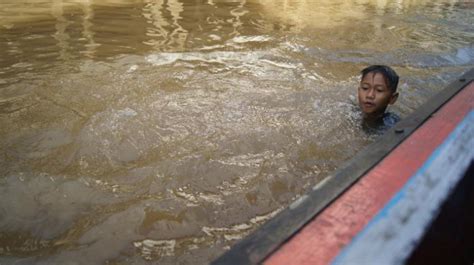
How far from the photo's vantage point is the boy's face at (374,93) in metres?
3.46

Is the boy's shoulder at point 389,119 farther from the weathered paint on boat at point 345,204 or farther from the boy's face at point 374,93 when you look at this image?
the weathered paint on boat at point 345,204

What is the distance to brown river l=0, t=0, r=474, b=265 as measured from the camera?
2.08 meters

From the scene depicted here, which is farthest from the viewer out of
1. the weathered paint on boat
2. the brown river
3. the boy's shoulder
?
the boy's shoulder

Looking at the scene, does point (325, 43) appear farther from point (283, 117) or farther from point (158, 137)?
point (158, 137)

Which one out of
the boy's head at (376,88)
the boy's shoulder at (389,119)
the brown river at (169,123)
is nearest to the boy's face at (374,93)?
the boy's head at (376,88)

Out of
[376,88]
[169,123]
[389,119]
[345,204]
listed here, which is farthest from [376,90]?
[345,204]

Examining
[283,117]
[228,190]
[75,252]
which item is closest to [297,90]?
[283,117]

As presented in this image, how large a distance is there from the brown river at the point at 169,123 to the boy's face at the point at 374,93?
28 centimetres

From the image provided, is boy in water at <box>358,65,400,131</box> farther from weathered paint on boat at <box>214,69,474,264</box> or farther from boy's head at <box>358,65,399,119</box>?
weathered paint on boat at <box>214,69,474,264</box>

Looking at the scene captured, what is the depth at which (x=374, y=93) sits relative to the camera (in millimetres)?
3502

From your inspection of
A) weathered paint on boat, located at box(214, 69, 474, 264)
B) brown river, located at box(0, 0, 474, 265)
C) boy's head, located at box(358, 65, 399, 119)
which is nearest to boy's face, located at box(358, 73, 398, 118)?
boy's head, located at box(358, 65, 399, 119)

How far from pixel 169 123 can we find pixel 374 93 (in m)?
1.95

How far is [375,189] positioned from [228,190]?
1.56 m

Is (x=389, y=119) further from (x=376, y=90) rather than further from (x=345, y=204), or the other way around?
(x=345, y=204)
